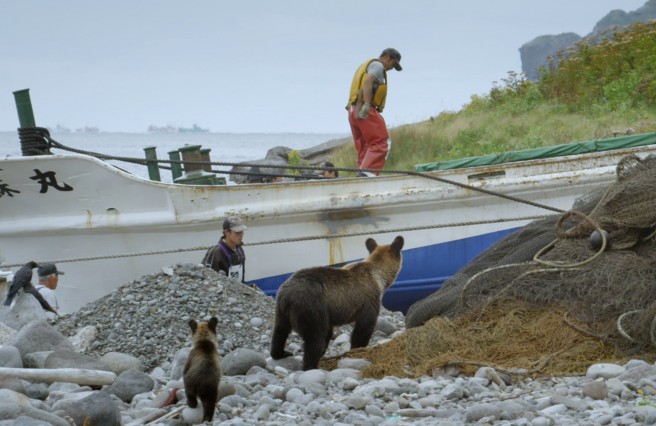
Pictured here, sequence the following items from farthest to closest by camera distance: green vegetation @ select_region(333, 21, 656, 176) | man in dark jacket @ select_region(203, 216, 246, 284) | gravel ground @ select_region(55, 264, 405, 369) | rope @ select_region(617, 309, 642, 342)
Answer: green vegetation @ select_region(333, 21, 656, 176) → man in dark jacket @ select_region(203, 216, 246, 284) → gravel ground @ select_region(55, 264, 405, 369) → rope @ select_region(617, 309, 642, 342)

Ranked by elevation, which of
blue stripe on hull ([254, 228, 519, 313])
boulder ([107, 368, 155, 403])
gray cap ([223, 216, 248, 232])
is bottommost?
blue stripe on hull ([254, 228, 519, 313])

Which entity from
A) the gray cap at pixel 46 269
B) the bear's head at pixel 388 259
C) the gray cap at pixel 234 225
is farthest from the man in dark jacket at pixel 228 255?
the bear's head at pixel 388 259

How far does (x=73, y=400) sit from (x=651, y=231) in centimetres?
458

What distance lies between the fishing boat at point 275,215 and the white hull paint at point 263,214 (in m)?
0.01

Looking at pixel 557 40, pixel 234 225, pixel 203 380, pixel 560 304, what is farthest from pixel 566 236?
pixel 557 40

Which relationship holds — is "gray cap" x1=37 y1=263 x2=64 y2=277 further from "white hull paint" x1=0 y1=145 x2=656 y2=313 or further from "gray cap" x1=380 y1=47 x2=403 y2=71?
"gray cap" x1=380 y1=47 x2=403 y2=71

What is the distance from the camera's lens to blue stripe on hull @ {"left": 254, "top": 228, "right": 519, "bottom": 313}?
12.7 meters

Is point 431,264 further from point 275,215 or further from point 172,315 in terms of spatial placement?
point 172,315

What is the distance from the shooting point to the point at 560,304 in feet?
26.3

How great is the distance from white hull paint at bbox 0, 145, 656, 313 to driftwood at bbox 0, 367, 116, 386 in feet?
15.2

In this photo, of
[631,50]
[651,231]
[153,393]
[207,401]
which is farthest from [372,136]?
[631,50]

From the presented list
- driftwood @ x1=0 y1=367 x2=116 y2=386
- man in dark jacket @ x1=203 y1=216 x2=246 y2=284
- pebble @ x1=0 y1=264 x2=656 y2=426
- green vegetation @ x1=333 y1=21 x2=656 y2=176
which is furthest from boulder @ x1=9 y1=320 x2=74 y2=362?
green vegetation @ x1=333 y1=21 x2=656 y2=176

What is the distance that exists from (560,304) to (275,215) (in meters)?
5.10

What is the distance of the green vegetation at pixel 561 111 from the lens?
20672mm
